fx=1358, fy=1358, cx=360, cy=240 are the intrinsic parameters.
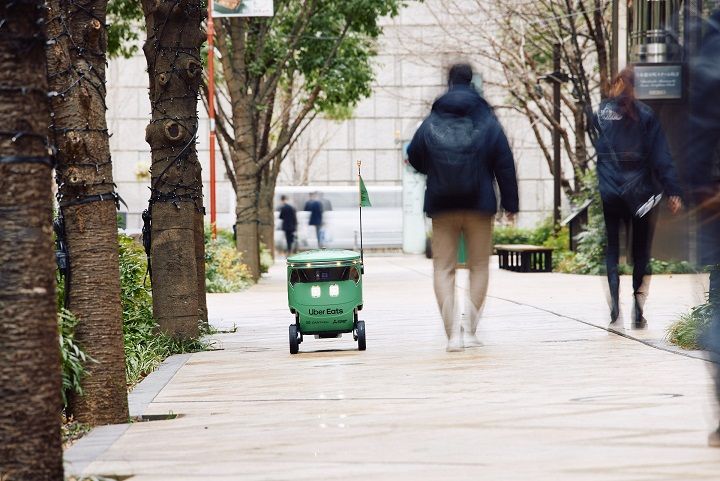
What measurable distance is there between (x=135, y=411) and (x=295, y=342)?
314cm

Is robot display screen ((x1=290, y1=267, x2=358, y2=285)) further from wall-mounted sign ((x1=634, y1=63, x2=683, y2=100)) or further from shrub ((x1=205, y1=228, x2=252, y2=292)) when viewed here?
wall-mounted sign ((x1=634, y1=63, x2=683, y2=100))

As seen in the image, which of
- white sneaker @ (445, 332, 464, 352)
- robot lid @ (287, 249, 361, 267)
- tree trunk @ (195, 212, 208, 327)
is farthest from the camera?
tree trunk @ (195, 212, 208, 327)

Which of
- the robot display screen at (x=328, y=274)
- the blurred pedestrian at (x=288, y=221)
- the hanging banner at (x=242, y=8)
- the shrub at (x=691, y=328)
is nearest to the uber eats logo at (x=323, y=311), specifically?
the robot display screen at (x=328, y=274)

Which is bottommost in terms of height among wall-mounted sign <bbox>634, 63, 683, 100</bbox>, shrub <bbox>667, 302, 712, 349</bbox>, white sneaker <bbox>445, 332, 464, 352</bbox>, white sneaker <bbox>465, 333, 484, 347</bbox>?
white sneaker <bbox>465, 333, 484, 347</bbox>

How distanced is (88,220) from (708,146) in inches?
124

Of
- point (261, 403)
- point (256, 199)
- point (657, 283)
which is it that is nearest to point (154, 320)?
point (261, 403)

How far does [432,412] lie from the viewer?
6.71m

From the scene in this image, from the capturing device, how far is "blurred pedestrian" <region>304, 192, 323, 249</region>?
142 ft

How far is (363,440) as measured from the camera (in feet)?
19.4

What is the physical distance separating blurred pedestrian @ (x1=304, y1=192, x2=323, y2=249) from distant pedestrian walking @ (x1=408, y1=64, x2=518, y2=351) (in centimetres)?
3320

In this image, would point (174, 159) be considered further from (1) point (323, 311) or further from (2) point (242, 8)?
(2) point (242, 8)

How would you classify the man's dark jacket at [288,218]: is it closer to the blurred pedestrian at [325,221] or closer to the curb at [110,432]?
the blurred pedestrian at [325,221]

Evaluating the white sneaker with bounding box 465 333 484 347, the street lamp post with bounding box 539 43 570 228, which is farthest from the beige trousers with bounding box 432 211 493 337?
the street lamp post with bounding box 539 43 570 228

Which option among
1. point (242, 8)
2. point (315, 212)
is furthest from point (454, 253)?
point (315, 212)
